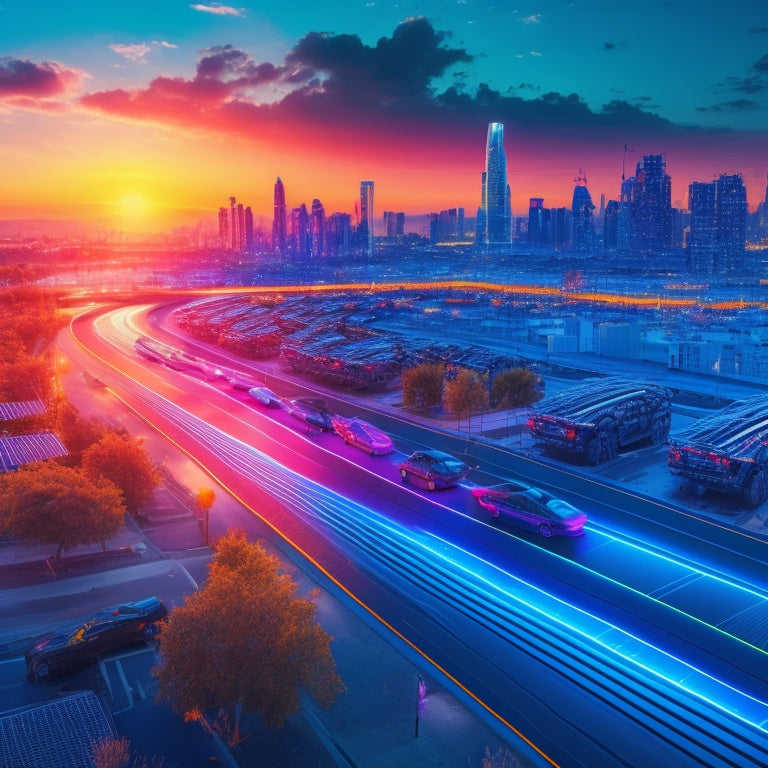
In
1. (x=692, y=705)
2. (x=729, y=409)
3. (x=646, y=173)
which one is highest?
(x=646, y=173)

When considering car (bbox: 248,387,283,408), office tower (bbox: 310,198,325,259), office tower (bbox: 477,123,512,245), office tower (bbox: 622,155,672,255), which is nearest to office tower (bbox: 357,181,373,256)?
office tower (bbox: 310,198,325,259)

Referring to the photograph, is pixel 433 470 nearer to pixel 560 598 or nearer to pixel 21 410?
pixel 560 598

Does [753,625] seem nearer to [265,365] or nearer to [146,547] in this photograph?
[146,547]

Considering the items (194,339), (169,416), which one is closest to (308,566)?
(169,416)

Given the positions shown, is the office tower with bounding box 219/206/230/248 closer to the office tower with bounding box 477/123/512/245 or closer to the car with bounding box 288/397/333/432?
the office tower with bounding box 477/123/512/245

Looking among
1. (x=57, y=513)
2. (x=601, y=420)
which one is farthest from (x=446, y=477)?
(x=57, y=513)
